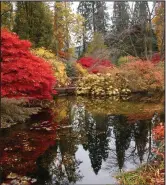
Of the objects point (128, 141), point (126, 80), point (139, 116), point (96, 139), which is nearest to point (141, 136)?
point (128, 141)

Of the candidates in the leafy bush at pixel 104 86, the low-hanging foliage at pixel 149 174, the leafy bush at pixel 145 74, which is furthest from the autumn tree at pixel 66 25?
the leafy bush at pixel 104 86

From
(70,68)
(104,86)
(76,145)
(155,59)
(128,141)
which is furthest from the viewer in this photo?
(104,86)

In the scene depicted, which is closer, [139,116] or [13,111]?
[13,111]

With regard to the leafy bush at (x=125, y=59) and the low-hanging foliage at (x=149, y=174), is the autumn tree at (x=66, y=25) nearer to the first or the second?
the low-hanging foliage at (x=149, y=174)

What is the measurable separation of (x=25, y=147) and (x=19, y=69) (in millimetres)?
1631

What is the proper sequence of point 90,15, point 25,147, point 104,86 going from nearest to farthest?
point 25,147
point 90,15
point 104,86

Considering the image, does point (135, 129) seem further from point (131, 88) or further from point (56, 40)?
point (131, 88)

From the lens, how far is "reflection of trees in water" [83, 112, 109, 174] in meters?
5.28

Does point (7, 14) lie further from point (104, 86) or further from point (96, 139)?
point (104, 86)

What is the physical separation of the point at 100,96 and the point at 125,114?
3.79 m

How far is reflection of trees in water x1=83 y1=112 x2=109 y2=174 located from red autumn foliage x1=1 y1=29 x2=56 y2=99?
1484mm

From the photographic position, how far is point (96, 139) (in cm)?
633

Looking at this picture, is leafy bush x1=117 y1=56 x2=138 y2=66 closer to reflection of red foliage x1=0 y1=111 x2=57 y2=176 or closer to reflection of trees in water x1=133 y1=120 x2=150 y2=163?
reflection of trees in water x1=133 y1=120 x2=150 y2=163

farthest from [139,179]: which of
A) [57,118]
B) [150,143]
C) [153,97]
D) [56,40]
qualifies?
[153,97]
